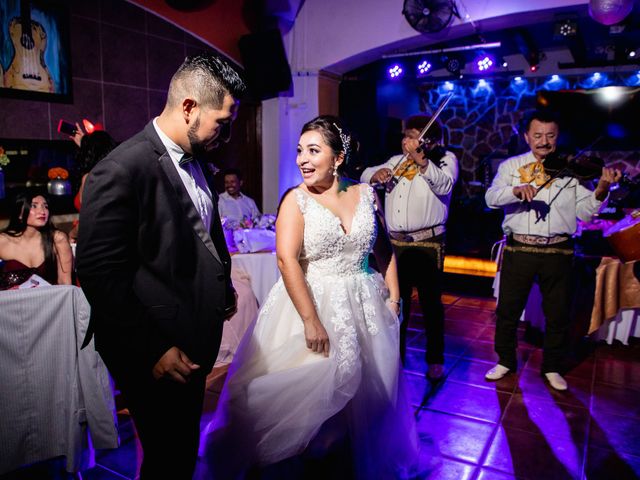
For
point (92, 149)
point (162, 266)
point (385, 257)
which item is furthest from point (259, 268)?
point (162, 266)

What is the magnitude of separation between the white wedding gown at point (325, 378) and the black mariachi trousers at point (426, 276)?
113 centimetres

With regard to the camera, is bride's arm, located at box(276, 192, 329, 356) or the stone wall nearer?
bride's arm, located at box(276, 192, 329, 356)

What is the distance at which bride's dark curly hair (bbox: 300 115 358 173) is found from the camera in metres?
2.25

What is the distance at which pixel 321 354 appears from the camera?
2125 mm

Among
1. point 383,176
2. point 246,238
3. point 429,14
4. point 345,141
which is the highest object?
point 429,14

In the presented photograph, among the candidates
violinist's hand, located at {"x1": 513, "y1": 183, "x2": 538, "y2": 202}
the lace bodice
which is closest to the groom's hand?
the lace bodice

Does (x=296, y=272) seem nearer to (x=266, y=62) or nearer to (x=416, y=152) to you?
(x=416, y=152)

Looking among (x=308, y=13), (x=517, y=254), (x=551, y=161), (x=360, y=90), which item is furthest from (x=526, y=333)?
(x=308, y=13)

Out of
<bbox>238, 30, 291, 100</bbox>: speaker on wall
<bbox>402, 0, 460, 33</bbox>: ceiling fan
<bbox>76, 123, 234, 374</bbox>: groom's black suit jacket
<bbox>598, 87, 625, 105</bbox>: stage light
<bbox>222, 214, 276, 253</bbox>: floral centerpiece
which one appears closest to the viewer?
<bbox>76, 123, 234, 374</bbox>: groom's black suit jacket

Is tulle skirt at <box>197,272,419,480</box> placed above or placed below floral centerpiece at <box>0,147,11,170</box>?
below

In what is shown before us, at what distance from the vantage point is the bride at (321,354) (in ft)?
6.80

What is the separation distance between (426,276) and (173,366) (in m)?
2.42

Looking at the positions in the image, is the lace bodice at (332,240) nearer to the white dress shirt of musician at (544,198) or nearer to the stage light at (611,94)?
the white dress shirt of musician at (544,198)

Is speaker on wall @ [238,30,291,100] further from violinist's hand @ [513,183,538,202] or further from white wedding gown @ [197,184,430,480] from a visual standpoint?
white wedding gown @ [197,184,430,480]
